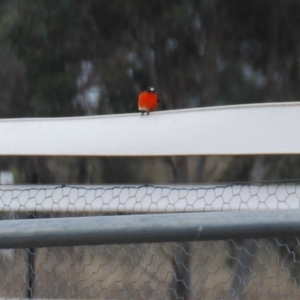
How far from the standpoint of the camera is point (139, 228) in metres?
1.32

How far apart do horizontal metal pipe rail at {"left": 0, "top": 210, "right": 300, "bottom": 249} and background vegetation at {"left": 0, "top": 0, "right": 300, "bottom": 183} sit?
4803 mm

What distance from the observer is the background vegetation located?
21.0ft

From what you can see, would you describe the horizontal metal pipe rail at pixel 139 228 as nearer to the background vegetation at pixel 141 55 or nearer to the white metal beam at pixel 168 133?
the white metal beam at pixel 168 133

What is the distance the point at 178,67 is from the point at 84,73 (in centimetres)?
90

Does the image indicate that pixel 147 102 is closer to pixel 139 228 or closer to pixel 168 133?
pixel 168 133

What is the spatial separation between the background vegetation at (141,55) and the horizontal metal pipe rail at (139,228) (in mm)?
4803

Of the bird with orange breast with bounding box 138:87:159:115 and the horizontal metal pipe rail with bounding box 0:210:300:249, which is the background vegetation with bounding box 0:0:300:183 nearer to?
the bird with orange breast with bounding box 138:87:159:115

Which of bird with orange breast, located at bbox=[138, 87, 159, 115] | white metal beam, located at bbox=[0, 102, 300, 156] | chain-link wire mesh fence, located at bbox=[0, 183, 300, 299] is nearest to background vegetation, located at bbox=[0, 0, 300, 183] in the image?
bird with orange breast, located at bbox=[138, 87, 159, 115]

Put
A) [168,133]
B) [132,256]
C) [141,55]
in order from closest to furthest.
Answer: [168,133]
[132,256]
[141,55]

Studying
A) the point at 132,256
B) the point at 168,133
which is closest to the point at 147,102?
the point at 132,256

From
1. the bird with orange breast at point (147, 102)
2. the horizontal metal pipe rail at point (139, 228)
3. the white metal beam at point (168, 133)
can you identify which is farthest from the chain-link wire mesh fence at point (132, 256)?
the bird with orange breast at point (147, 102)

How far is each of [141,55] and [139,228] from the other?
5548 mm

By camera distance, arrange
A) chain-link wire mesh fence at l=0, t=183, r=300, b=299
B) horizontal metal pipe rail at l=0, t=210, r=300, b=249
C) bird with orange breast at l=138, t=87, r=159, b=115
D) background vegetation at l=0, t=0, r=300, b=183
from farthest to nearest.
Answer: background vegetation at l=0, t=0, r=300, b=183, bird with orange breast at l=138, t=87, r=159, b=115, chain-link wire mesh fence at l=0, t=183, r=300, b=299, horizontal metal pipe rail at l=0, t=210, r=300, b=249

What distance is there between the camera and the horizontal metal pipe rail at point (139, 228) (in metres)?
1.32
